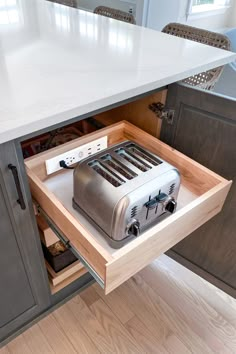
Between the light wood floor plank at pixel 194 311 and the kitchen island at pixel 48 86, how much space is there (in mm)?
351

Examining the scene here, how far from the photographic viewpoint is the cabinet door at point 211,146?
856 millimetres

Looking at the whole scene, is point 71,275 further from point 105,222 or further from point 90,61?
point 90,61

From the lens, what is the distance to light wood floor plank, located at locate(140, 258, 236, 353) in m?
1.17

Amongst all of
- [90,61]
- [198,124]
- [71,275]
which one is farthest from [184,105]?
[71,275]

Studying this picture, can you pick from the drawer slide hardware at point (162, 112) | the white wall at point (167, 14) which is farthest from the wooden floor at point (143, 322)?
the white wall at point (167, 14)

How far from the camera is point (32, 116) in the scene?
0.62 metres

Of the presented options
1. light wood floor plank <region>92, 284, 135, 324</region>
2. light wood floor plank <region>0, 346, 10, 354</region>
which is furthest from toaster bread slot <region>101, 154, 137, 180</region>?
light wood floor plank <region>0, 346, 10, 354</region>

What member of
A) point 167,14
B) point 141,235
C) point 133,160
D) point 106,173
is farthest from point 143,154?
point 167,14

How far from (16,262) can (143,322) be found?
66 cm

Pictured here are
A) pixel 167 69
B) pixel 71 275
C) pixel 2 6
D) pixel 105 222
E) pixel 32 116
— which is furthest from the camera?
pixel 2 6

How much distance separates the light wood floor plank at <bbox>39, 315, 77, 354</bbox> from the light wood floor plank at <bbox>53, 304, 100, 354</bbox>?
14 mm

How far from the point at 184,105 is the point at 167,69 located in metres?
0.13

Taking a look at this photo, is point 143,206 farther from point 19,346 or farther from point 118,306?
point 19,346

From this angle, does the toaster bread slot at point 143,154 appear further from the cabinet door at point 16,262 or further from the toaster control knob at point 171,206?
the cabinet door at point 16,262
